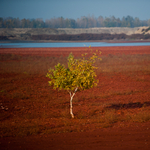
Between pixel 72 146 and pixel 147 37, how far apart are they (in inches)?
3253

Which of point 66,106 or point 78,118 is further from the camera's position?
point 66,106

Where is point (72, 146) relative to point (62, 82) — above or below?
below

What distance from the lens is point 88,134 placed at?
6391mm

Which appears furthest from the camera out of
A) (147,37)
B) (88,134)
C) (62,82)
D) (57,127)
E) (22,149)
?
(147,37)

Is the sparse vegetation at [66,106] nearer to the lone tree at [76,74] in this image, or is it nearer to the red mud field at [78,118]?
the red mud field at [78,118]

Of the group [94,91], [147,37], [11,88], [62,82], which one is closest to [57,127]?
[62,82]

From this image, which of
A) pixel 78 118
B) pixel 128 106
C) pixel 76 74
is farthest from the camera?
pixel 128 106

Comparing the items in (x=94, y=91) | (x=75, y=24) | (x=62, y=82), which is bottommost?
(x=94, y=91)

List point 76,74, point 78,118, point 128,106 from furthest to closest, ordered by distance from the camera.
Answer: point 128,106
point 78,118
point 76,74

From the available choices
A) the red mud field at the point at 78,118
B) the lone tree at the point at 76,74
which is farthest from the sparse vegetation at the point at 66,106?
the lone tree at the point at 76,74

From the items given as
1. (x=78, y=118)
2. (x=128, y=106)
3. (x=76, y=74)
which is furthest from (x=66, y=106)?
(x=76, y=74)

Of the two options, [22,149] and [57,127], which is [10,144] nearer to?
[22,149]

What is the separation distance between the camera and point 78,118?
8234 millimetres

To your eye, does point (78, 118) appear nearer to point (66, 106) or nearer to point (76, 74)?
point (76, 74)
